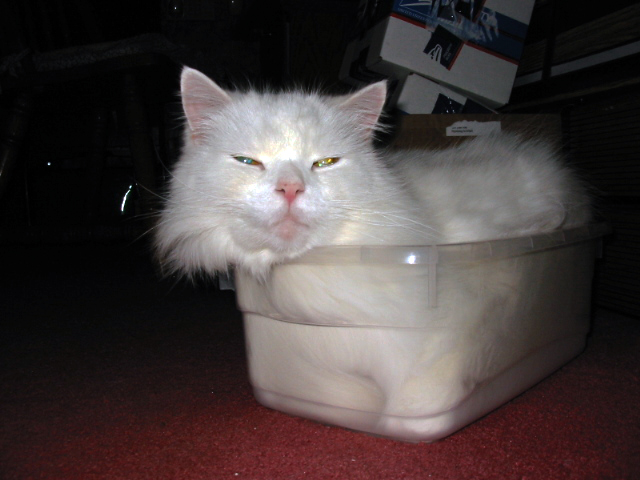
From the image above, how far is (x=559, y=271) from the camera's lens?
1.09 m

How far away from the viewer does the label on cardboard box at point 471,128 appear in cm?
161

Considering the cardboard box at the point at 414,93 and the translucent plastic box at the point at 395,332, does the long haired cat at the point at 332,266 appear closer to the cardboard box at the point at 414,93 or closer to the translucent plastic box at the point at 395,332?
the translucent plastic box at the point at 395,332

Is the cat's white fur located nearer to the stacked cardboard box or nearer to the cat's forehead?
the cat's forehead

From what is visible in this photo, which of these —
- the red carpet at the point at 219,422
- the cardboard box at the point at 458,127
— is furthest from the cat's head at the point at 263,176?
the cardboard box at the point at 458,127

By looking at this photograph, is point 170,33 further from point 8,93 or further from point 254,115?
point 254,115

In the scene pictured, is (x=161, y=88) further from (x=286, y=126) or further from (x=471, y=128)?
(x=286, y=126)

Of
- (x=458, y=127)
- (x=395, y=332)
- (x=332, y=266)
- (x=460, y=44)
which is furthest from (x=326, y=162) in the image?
(x=460, y=44)

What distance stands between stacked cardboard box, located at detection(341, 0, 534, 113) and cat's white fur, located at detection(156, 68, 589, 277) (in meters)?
0.70

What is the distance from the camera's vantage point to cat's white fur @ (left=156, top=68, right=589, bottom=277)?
84cm

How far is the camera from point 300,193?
0.81 metres

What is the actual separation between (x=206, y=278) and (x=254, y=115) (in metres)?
0.43

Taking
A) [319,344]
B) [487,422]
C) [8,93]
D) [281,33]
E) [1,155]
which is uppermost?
[281,33]

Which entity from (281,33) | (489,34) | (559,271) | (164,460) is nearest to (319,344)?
(164,460)

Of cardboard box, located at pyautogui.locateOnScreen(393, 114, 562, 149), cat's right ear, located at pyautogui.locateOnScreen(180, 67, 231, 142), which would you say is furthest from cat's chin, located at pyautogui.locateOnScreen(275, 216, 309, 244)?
cardboard box, located at pyautogui.locateOnScreen(393, 114, 562, 149)
